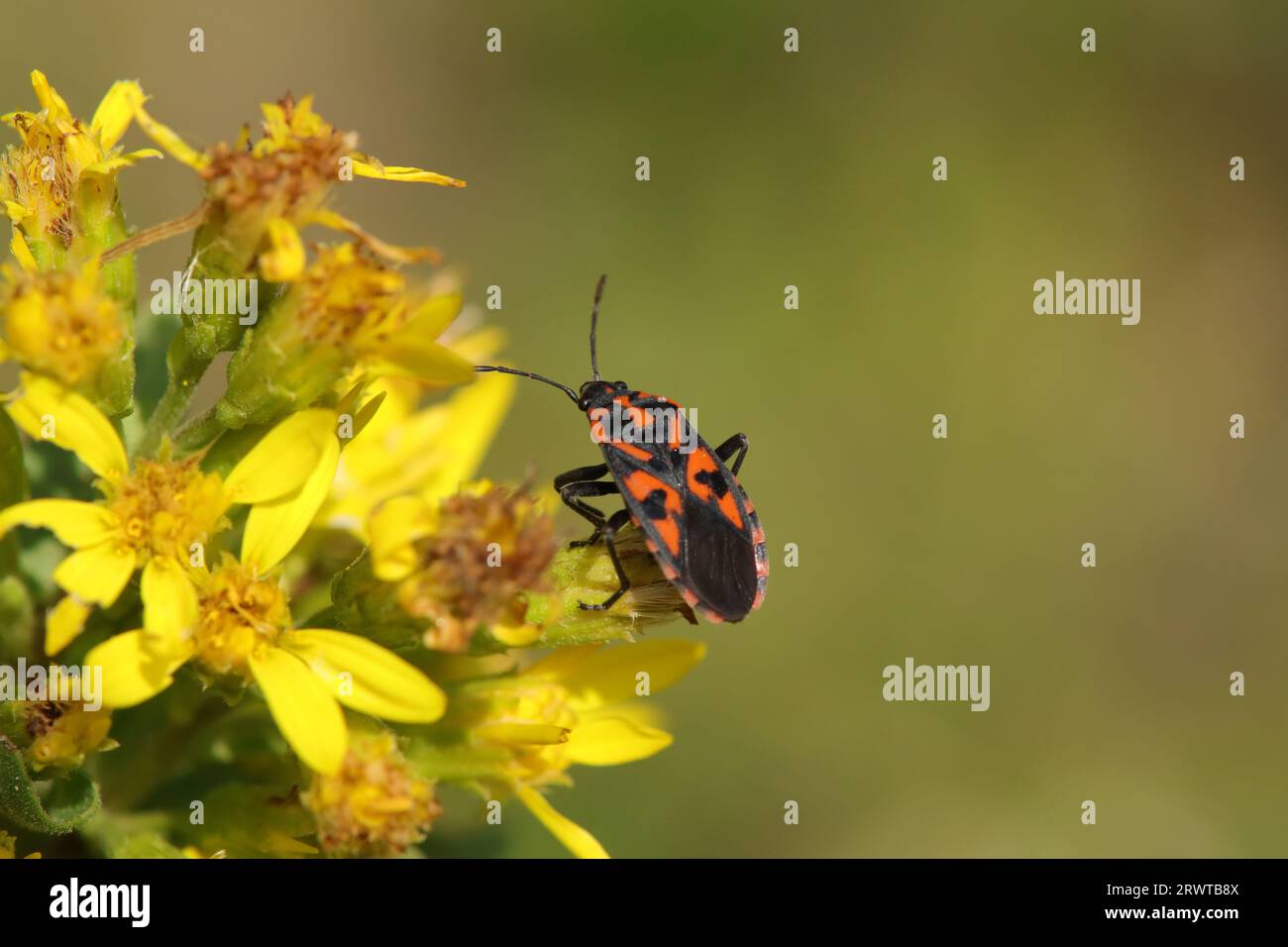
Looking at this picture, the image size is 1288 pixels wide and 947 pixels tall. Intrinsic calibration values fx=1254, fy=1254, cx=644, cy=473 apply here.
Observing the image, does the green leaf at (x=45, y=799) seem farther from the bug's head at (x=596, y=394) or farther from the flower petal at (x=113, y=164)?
the bug's head at (x=596, y=394)

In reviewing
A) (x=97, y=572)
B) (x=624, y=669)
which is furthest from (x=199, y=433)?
(x=624, y=669)

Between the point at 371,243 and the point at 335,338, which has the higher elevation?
the point at 371,243

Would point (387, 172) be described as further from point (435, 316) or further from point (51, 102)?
point (51, 102)

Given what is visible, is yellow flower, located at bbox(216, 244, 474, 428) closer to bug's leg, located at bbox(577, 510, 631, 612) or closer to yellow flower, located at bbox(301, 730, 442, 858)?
bug's leg, located at bbox(577, 510, 631, 612)

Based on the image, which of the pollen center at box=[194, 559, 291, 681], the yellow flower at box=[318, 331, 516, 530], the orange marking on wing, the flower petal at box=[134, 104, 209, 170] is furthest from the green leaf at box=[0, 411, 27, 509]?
the orange marking on wing

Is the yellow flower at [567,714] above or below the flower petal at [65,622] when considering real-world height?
below

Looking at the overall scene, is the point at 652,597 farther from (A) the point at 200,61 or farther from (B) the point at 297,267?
(A) the point at 200,61

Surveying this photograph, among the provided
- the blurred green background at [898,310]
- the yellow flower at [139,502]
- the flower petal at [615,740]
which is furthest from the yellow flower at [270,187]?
the blurred green background at [898,310]
